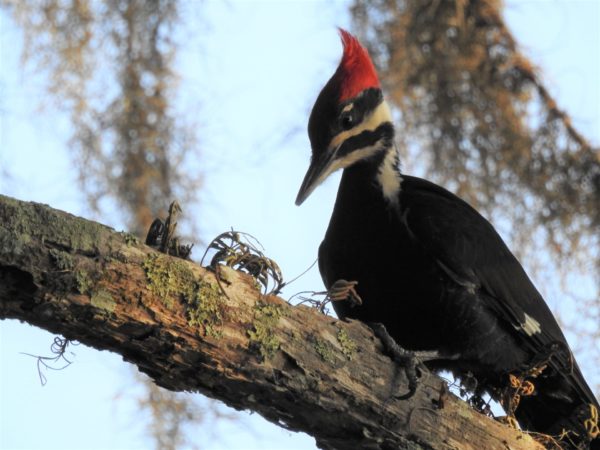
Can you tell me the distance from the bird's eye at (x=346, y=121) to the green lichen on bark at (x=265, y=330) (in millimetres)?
1200

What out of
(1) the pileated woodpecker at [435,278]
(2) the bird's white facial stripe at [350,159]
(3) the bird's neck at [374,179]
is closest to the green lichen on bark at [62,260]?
(1) the pileated woodpecker at [435,278]

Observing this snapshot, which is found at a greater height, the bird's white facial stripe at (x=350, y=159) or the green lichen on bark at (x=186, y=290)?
the bird's white facial stripe at (x=350, y=159)

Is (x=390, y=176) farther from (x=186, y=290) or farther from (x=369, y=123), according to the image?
(x=186, y=290)

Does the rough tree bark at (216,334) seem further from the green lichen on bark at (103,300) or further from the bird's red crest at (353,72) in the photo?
the bird's red crest at (353,72)

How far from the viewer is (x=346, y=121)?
346cm

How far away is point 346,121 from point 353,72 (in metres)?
0.20

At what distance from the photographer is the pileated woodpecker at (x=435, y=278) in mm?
3170

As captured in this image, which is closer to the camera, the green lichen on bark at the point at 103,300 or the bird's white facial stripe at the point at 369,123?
the green lichen on bark at the point at 103,300

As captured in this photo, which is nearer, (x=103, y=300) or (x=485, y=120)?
(x=103, y=300)

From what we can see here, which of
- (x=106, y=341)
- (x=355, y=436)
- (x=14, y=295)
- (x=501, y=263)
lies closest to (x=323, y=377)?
(x=355, y=436)

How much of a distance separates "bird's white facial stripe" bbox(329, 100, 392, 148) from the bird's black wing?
228 millimetres

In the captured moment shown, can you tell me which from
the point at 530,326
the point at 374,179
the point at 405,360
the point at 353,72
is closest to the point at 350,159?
the point at 374,179

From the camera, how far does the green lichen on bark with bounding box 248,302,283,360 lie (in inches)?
91.0

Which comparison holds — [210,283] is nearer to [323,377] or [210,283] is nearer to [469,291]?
[323,377]
